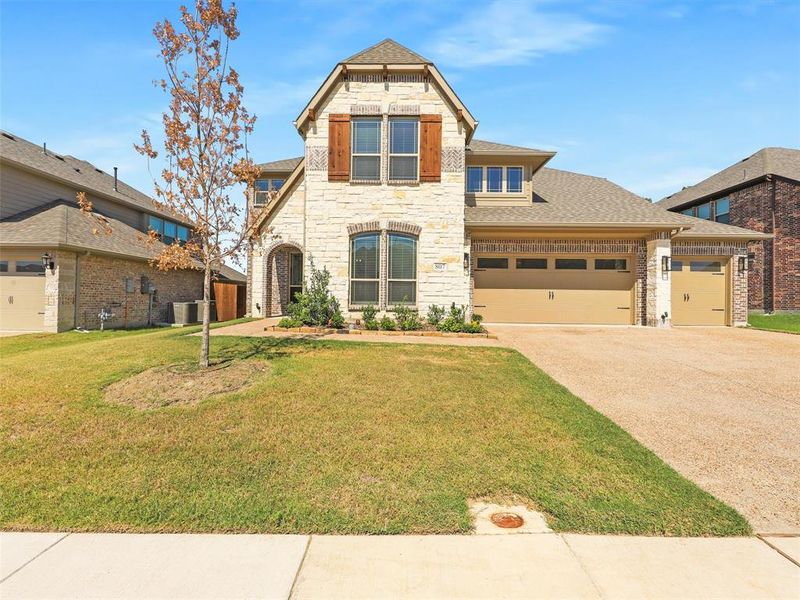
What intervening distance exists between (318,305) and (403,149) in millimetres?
5869

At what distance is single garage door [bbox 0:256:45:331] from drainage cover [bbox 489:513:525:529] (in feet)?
57.2

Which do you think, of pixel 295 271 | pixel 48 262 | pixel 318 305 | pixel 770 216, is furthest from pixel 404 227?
pixel 770 216

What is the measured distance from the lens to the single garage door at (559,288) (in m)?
15.0

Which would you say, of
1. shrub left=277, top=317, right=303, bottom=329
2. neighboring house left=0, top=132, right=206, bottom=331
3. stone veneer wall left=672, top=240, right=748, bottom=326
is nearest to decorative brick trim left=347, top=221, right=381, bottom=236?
shrub left=277, top=317, right=303, bottom=329

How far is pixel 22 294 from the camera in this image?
1403 centimetres

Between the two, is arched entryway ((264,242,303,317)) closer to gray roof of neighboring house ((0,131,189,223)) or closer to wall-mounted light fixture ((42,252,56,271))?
gray roof of neighboring house ((0,131,189,223))

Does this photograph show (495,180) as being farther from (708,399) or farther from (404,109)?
(708,399)

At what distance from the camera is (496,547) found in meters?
2.72

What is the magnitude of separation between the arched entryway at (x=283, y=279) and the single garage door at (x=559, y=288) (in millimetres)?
7523

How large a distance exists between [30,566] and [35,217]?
18.4 metres

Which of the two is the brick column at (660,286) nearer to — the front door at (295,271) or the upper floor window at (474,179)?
the upper floor window at (474,179)

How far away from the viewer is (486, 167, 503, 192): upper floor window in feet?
52.1

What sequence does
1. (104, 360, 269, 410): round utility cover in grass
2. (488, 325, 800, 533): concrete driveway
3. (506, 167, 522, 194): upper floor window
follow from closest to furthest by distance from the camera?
1. (488, 325, 800, 533): concrete driveway
2. (104, 360, 269, 410): round utility cover in grass
3. (506, 167, 522, 194): upper floor window

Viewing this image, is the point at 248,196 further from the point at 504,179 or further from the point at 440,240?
the point at 504,179
